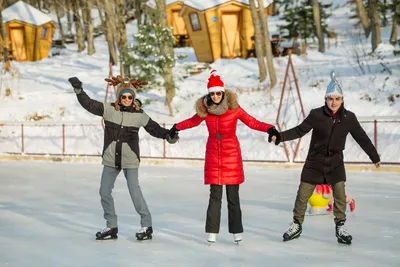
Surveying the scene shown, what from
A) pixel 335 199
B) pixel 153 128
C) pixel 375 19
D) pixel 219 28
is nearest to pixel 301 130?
pixel 335 199

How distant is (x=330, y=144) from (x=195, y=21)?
29.5 meters

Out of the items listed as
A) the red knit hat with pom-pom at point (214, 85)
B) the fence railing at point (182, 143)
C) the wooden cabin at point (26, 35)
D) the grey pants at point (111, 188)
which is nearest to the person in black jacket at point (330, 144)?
the red knit hat with pom-pom at point (214, 85)

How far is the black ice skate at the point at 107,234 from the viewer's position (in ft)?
23.1

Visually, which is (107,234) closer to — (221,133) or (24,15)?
(221,133)

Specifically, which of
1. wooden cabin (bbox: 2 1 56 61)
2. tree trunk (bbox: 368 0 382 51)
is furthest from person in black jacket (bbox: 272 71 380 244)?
wooden cabin (bbox: 2 1 56 61)

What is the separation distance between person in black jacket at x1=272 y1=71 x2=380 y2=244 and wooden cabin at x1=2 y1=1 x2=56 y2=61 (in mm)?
39380

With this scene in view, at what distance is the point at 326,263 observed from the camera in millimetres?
5770

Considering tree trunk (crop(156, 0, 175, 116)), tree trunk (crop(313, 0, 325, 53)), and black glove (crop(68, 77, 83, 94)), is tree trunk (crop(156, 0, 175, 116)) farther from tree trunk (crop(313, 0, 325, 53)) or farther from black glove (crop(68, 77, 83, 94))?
black glove (crop(68, 77, 83, 94))

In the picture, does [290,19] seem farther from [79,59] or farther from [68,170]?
[68,170]

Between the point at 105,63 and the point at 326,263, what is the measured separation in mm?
35642

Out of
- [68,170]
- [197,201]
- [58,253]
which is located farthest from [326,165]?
[68,170]

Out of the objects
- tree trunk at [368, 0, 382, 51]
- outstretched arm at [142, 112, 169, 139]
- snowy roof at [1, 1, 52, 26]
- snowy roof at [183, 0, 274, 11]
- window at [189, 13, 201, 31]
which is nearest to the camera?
outstretched arm at [142, 112, 169, 139]

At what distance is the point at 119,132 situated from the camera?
6941 millimetres

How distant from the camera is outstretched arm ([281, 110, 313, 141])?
21.6ft
